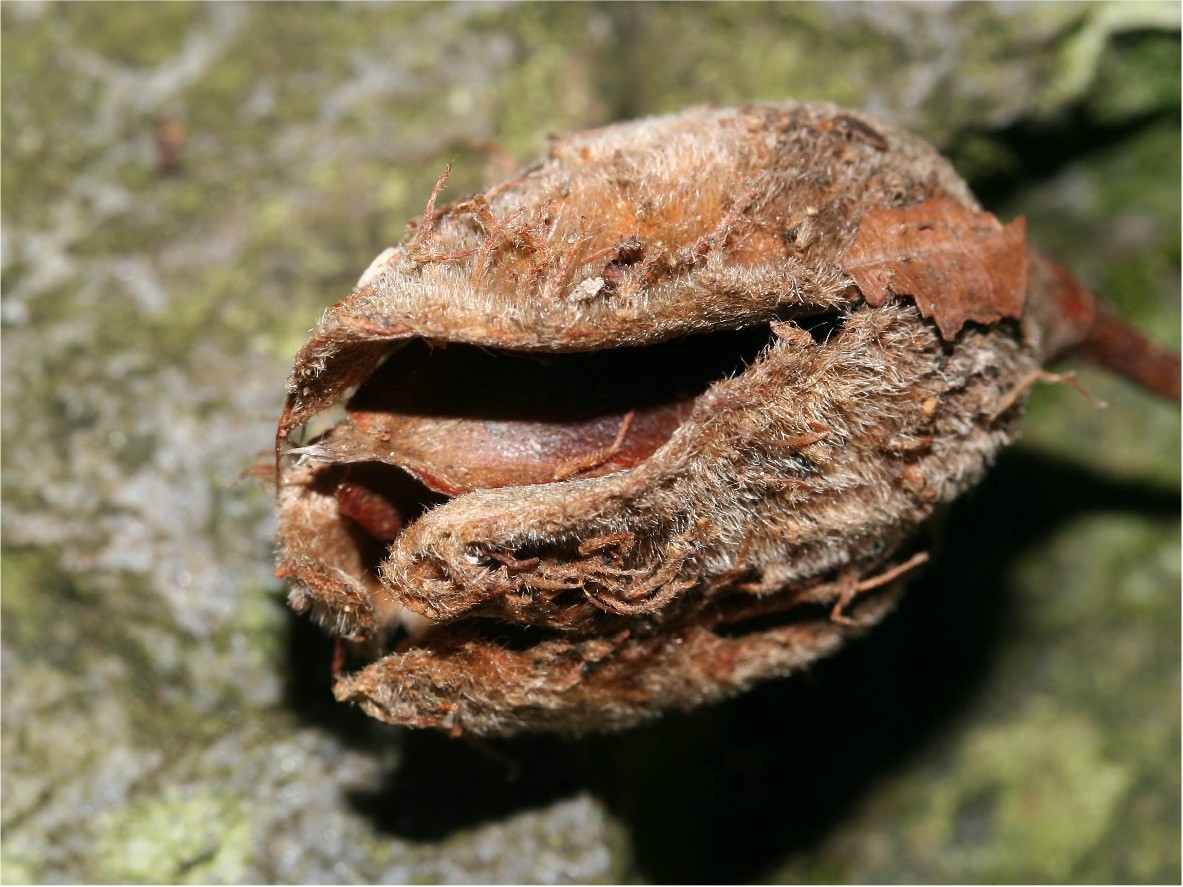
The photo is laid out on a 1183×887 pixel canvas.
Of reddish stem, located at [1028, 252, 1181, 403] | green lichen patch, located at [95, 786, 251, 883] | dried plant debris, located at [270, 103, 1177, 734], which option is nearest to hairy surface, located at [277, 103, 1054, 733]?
dried plant debris, located at [270, 103, 1177, 734]

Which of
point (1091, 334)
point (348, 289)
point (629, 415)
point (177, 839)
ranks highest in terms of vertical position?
point (348, 289)

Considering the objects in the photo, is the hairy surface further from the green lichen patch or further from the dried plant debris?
the green lichen patch

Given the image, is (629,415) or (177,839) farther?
(177,839)

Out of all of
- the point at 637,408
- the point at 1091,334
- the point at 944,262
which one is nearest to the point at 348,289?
the point at 637,408

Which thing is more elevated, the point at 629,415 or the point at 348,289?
the point at 348,289

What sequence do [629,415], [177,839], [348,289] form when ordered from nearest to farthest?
[629,415] → [177,839] → [348,289]

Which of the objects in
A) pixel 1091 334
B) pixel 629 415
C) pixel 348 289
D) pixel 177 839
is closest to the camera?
pixel 629 415

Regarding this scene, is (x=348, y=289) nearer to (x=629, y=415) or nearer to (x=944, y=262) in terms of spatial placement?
(x=629, y=415)
